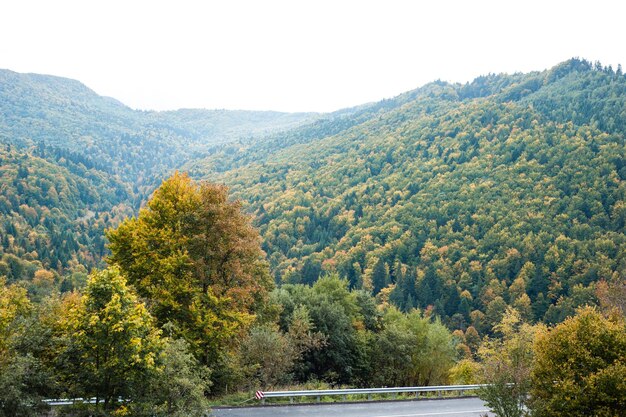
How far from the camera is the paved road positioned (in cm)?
2283

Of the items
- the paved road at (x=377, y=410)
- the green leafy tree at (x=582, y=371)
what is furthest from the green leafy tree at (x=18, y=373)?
the green leafy tree at (x=582, y=371)

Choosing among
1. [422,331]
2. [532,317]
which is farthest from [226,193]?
[532,317]

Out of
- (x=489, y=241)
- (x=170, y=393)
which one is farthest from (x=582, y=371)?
(x=489, y=241)

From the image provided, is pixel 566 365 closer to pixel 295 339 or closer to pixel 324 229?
pixel 295 339

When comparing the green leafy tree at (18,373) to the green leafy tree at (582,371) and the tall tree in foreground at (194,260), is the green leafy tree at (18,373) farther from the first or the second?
the green leafy tree at (582,371)

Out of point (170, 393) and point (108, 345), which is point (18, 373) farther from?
point (170, 393)

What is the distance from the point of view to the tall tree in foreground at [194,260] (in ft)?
80.9

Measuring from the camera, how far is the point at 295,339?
34.6m

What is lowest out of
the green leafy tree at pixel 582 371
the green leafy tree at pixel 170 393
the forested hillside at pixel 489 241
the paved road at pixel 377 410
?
the forested hillside at pixel 489 241

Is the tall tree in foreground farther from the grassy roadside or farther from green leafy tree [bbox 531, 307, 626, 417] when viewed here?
green leafy tree [bbox 531, 307, 626, 417]

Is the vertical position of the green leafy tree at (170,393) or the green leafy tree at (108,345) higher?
the green leafy tree at (108,345)

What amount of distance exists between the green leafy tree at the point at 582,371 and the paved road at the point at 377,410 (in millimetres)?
6316

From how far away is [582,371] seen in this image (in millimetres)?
19609

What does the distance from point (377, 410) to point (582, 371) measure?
414 inches
